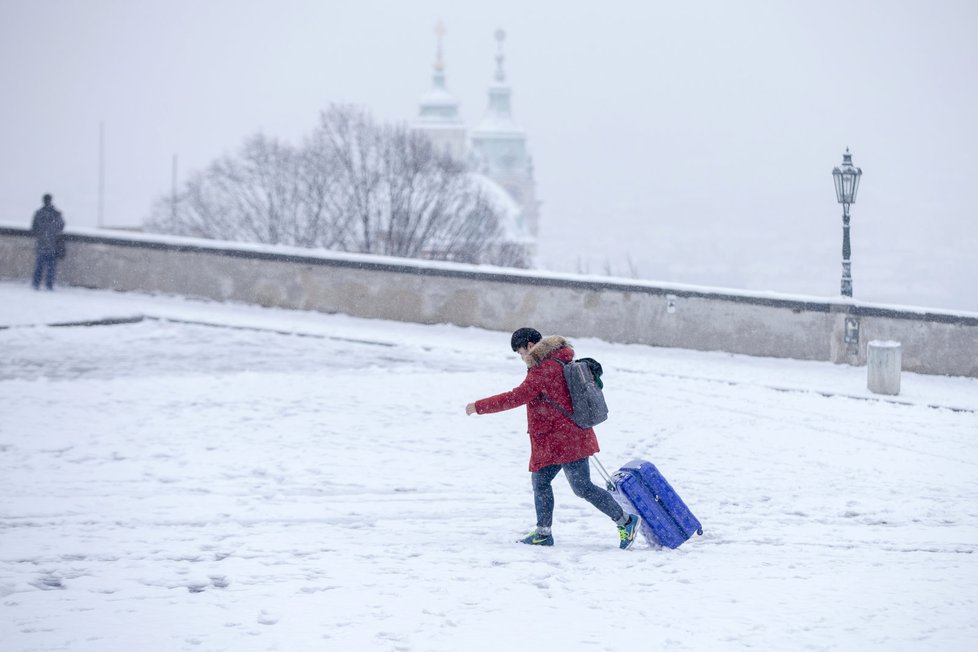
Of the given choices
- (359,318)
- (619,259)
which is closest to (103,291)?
(359,318)

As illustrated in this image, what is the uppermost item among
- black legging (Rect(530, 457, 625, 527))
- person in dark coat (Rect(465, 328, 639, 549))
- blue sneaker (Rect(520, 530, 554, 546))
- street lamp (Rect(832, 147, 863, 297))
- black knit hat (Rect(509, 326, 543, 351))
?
street lamp (Rect(832, 147, 863, 297))

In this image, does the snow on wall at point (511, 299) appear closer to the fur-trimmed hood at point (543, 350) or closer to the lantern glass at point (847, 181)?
the lantern glass at point (847, 181)

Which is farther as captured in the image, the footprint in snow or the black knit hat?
the black knit hat

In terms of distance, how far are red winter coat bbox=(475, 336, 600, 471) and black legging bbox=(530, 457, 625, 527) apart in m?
0.07

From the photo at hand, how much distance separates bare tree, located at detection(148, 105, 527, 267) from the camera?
51.0 m

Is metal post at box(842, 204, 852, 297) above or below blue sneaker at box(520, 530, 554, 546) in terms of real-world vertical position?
above

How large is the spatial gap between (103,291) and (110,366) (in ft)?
18.7

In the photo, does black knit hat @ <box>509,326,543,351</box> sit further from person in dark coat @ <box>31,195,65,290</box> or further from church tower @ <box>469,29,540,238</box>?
church tower @ <box>469,29,540,238</box>

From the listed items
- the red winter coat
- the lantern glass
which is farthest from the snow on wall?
the red winter coat

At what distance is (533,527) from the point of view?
26.7ft

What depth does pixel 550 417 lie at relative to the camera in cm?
734

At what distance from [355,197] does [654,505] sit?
44260mm

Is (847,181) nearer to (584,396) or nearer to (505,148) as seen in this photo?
(584,396)

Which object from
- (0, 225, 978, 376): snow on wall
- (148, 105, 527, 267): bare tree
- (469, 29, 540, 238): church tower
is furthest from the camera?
(469, 29, 540, 238): church tower
